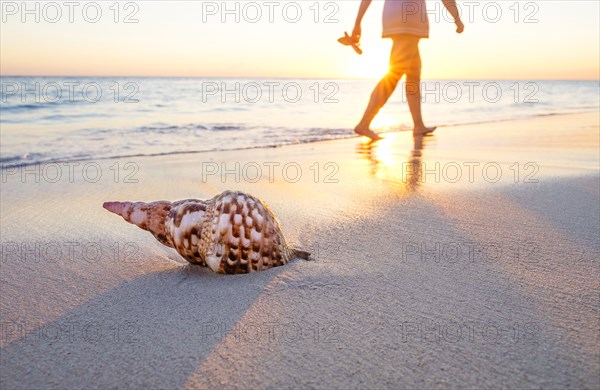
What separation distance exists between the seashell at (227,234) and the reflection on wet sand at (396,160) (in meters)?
1.80

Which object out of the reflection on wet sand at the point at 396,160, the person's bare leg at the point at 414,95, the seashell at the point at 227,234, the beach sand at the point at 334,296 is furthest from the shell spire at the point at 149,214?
the person's bare leg at the point at 414,95

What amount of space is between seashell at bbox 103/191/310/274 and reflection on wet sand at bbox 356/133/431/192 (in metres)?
1.80

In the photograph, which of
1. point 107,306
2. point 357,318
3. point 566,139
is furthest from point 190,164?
point 566,139

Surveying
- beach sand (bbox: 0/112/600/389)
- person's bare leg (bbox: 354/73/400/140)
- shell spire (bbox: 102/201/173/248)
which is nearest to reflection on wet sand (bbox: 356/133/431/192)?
beach sand (bbox: 0/112/600/389)

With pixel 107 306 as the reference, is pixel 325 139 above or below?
above

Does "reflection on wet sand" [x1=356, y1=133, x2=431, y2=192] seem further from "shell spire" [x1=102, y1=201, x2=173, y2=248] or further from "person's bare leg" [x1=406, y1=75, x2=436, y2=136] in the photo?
"shell spire" [x1=102, y1=201, x2=173, y2=248]

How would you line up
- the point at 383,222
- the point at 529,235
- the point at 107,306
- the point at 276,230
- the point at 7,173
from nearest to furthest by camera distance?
the point at 107,306, the point at 276,230, the point at 529,235, the point at 383,222, the point at 7,173

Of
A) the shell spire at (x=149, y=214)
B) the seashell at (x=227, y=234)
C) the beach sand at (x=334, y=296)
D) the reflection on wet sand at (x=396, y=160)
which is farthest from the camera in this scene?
the reflection on wet sand at (x=396, y=160)

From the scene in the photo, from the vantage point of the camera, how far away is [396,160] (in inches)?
203

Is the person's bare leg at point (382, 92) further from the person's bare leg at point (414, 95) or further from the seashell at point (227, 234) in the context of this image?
the seashell at point (227, 234)

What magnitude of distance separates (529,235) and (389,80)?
4175mm

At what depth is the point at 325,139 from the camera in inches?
306

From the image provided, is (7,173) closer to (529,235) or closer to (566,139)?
(529,235)

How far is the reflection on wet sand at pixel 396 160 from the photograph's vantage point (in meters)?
4.14
